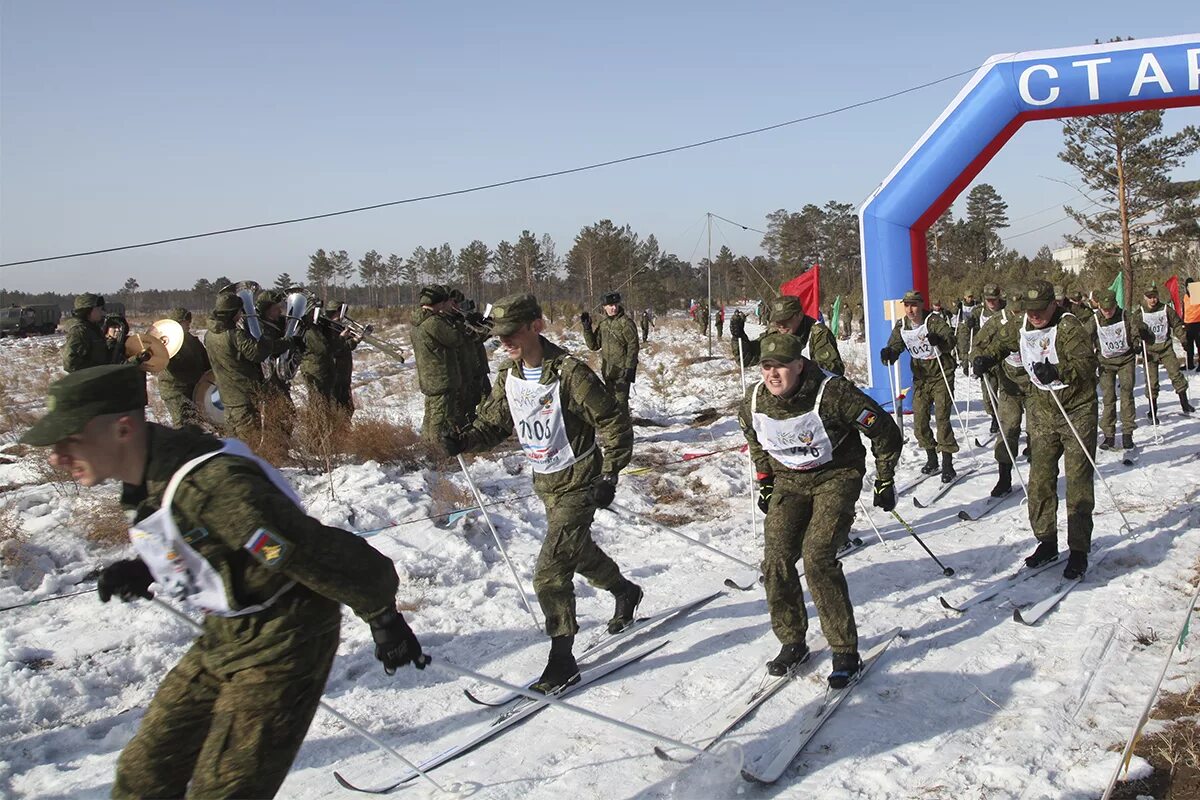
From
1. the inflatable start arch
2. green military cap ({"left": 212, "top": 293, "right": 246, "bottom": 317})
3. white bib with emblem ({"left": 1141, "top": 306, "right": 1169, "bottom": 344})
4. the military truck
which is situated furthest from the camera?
the military truck

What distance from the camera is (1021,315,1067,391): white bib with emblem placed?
6.48 metres

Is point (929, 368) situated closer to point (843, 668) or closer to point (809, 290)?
point (809, 290)

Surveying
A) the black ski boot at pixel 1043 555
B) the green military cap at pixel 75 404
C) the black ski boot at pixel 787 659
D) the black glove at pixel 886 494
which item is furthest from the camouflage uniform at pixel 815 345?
the green military cap at pixel 75 404

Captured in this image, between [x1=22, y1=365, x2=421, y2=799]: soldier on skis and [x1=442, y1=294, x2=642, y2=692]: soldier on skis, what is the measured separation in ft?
6.63

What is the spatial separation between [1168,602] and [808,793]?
135 inches

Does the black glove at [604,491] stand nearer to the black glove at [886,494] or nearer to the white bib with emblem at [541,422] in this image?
the white bib with emblem at [541,422]

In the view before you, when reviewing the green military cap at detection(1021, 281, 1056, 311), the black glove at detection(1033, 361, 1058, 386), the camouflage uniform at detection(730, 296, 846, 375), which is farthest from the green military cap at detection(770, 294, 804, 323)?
the black glove at detection(1033, 361, 1058, 386)

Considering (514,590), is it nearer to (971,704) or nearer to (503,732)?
(503,732)

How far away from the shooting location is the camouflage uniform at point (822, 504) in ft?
14.6

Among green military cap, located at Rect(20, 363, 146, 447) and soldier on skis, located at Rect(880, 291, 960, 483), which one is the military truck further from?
green military cap, located at Rect(20, 363, 146, 447)

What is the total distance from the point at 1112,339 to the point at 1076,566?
6137 millimetres

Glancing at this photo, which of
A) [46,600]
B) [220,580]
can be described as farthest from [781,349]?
[46,600]

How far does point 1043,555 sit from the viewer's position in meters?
6.29

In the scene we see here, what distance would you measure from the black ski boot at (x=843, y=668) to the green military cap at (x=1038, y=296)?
3.42 meters
